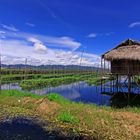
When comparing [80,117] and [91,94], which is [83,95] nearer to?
[91,94]

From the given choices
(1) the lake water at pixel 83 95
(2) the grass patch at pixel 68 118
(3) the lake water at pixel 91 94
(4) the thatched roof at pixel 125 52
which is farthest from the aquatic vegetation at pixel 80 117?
(4) the thatched roof at pixel 125 52

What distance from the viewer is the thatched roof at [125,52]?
83.3ft

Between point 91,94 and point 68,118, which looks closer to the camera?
point 68,118

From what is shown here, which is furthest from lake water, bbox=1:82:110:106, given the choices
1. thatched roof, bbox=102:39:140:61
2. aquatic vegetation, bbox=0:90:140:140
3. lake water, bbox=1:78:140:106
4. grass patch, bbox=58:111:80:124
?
grass patch, bbox=58:111:80:124

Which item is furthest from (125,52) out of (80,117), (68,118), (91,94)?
(68,118)

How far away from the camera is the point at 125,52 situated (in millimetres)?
26453

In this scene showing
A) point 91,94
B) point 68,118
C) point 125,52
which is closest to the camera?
Answer: point 68,118

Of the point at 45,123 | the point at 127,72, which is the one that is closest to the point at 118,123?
the point at 45,123

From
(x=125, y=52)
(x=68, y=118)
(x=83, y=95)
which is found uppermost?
(x=125, y=52)

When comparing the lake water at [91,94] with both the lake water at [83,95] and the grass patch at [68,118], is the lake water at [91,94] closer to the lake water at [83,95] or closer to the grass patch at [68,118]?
the lake water at [83,95]

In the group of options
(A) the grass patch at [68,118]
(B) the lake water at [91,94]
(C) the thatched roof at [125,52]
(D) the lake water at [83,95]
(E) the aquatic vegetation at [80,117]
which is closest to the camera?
(E) the aquatic vegetation at [80,117]

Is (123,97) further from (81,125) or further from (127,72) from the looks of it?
(81,125)

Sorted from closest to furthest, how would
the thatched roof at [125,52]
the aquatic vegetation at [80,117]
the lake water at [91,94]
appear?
the aquatic vegetation at [80,117] < the thatched roof at [125,52] < the lake water at [91,94]

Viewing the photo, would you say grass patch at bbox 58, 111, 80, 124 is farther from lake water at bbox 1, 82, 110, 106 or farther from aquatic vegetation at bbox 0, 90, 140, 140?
lake water at bbox 1, 82, 110, 106
